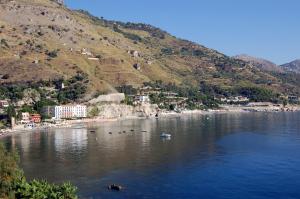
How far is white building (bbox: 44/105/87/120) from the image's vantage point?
15575cm

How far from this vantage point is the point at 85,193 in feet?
201

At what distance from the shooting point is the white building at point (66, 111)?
511 ft

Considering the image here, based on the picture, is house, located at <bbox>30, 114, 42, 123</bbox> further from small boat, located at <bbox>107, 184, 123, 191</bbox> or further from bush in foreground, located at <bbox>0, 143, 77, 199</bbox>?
bush in foreground, located at <bbox>0, 143, 77, 199</bbox>

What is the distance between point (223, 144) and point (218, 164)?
24.0 meters

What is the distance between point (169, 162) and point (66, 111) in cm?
8295

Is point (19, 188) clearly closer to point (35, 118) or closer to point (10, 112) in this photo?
point (10, 112)

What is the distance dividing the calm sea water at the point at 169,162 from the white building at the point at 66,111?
29.5 metres

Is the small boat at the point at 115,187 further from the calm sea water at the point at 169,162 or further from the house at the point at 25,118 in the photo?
the house at the point at 25,118

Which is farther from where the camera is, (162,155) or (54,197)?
(162,155)

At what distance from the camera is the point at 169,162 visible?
8288cm

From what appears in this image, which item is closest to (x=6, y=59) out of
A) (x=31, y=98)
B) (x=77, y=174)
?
(x=31, y=98)

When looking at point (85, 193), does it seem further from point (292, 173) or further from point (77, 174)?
point (292, 173)

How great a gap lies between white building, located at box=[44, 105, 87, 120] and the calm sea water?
29.5m

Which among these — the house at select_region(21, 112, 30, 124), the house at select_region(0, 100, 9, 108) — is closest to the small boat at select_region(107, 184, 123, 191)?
the house at select_region(21, 112, 30, 124)
